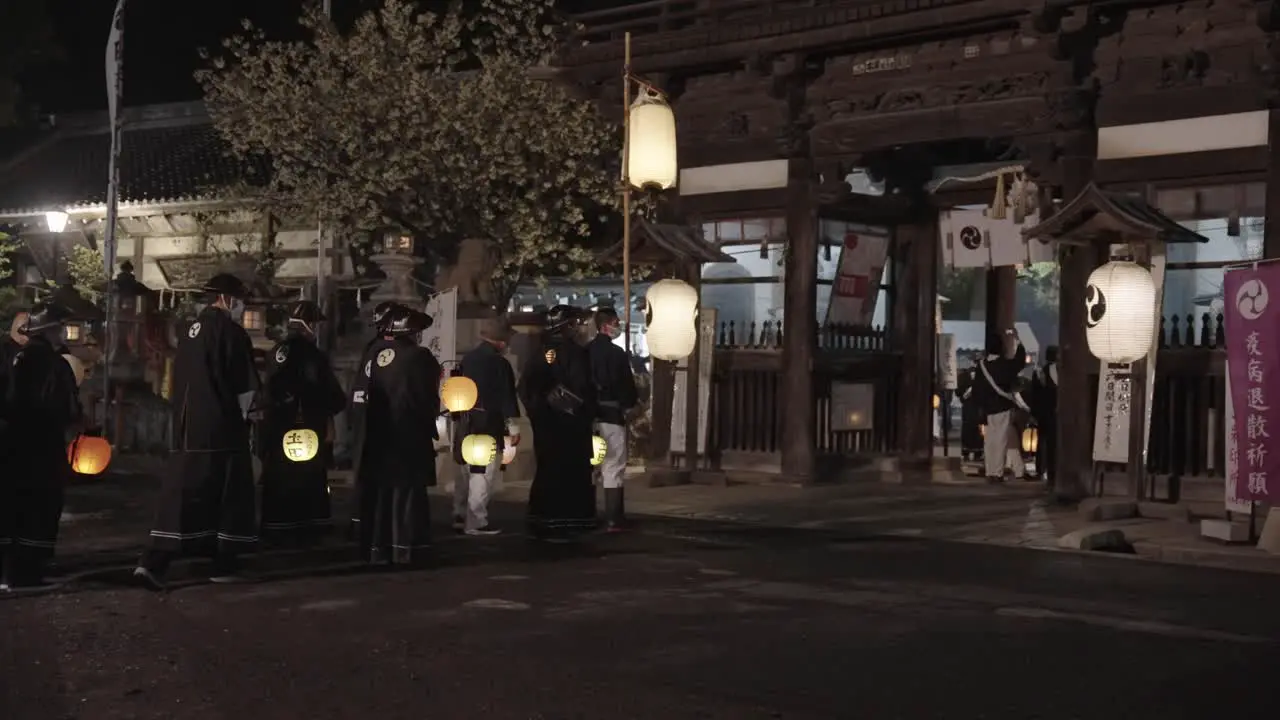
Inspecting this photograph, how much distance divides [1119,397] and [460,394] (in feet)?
22.8

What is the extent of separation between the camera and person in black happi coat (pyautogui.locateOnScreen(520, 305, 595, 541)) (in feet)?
39.9

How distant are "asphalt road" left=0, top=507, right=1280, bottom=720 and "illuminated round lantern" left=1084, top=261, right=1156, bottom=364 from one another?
3.27 m

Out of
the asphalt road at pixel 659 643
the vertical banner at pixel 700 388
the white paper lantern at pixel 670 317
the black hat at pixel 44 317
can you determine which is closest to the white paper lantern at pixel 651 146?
the white paper lantern at pixel 670 317

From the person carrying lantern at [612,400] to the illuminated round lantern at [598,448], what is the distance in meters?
0.04

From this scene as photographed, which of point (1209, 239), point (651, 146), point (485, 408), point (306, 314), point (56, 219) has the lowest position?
point (485, 408)

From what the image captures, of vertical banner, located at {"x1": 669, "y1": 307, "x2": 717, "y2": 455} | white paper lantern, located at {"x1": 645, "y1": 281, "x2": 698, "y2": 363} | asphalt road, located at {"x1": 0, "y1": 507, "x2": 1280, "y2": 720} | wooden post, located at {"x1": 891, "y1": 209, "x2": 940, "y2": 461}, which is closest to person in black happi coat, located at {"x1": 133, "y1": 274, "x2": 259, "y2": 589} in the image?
asphalt road, located at {"x1": 0, "y1": 507, "x2": 1280, "y2": 720}

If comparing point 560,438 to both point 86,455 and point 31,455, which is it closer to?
point 86,455

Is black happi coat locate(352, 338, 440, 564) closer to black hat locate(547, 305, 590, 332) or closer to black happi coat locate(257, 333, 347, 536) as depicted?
black happi coat locate(257, 333, 347, 536)

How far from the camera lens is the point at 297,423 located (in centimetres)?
1142

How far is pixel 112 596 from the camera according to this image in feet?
29.5

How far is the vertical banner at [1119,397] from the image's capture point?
14219mm

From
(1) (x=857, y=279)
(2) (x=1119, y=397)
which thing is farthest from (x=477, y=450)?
(1) (x=857, y=279)

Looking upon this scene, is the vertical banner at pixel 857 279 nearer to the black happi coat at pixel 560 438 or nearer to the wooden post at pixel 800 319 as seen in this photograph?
the wooden post at pixel 800 319

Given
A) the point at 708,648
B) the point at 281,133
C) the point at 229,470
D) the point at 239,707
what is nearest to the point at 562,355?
the point at 229,470
